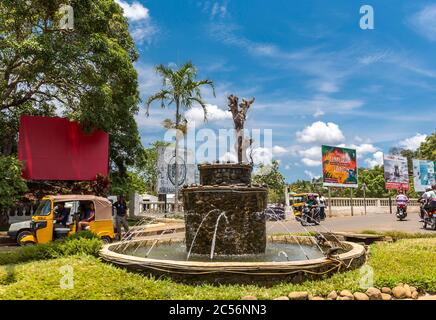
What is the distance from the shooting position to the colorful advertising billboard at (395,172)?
4097cm

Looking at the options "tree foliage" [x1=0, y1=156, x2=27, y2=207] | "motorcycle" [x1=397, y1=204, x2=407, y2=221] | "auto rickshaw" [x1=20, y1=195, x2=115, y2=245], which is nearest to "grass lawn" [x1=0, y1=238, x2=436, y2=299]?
"auto rickshaw" [x1=20, y1=195, x2=115, y2=245]

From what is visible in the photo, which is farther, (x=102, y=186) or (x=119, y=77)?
(x=102, y=186)

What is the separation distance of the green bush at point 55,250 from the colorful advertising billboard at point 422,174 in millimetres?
46675

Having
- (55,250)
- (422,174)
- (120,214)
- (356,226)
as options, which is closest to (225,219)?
(55,250)

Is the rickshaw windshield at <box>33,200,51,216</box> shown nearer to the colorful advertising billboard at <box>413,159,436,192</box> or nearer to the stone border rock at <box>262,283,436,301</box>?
the stone border rock at <box>262,283,436,301</box>

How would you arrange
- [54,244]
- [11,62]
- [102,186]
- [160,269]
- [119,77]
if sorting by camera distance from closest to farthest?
1. [160,269]
2. [54,244]
3. [11,62]
4. [119,77]
5. [102,186]

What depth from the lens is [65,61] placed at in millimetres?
17562

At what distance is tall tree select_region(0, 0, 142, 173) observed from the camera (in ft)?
56.0

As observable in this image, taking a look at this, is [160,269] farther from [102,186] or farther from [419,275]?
[102,186]
